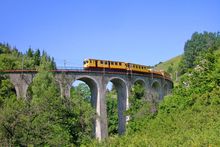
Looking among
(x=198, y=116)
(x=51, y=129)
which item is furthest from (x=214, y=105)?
(x=51, y=129)

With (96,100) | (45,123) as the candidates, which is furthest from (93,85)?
(45,123)

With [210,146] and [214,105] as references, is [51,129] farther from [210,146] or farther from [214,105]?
[210,146]

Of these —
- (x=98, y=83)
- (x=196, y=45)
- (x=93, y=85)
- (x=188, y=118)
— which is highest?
(x=196, y=45)

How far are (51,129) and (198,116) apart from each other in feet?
34.5

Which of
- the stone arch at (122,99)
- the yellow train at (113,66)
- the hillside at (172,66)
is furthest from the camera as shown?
the hillside at (172,66)

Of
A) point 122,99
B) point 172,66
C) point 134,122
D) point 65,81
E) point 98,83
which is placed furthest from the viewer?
point 172,66

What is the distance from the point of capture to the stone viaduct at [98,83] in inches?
1654

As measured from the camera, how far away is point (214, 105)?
22422 mm

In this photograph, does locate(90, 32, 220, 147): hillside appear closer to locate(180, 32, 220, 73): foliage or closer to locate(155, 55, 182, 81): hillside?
locate(180, 32, 220, 73): foliage

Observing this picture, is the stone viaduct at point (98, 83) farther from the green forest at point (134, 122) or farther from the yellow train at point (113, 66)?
the green forest at point (134, 122)

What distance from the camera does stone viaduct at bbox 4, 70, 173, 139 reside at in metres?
42.0

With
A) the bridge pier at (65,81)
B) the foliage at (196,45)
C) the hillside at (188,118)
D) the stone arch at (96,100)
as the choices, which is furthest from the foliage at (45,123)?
the foliage at (196,45)

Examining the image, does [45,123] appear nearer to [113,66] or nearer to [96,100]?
[96,100]

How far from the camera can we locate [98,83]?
48.6 m
